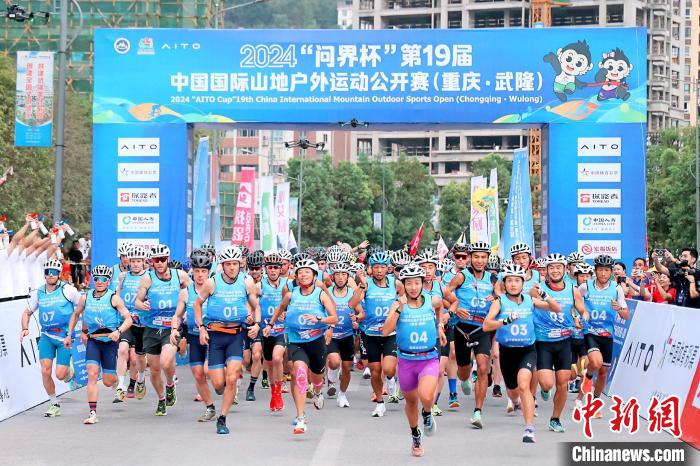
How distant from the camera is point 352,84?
22.9m

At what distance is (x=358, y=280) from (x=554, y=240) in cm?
599

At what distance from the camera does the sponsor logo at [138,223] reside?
23.2 metres

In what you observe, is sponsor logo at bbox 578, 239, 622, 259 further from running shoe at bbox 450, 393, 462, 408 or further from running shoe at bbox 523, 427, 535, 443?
running shoe at bbox 523, 427, 535, 443

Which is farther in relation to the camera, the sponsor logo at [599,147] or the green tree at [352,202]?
the green tree at [352,202]

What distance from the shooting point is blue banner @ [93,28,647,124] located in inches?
902

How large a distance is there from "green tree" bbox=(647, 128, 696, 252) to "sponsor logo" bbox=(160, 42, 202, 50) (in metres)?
46.1

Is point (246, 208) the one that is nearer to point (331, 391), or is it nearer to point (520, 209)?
point (520, 209)

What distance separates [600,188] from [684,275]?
489 centimetres

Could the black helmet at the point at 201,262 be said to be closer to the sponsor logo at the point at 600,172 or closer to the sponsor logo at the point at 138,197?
the sponsor logo at the point at 138,197

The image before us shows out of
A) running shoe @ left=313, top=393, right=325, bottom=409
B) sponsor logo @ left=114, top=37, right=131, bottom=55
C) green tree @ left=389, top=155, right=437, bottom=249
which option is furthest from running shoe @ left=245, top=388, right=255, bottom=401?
green tree @ left=389, top=155, right=437, bottom=249

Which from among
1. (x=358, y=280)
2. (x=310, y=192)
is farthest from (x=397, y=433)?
(x=310, y=192)

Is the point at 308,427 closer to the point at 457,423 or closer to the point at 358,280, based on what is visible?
the point at 457,423

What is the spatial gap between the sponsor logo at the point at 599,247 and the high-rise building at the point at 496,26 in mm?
96716

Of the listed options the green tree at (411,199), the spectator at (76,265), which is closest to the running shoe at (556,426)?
the spectator at (76,265)
